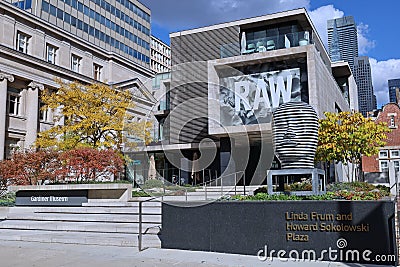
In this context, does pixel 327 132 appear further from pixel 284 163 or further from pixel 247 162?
pixel 284 163

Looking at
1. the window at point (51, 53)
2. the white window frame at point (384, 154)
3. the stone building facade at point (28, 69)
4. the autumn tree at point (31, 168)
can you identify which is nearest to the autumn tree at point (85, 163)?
the autumn tree at point (31, 168)

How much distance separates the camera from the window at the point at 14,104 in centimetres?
→ 3801

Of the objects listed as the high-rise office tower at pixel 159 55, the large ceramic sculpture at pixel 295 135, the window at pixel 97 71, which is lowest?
the large ceramic sculpture at pixel 295 135

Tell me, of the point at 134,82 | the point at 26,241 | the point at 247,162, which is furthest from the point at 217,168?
the point at 26,241

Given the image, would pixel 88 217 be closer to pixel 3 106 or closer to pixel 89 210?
pixel 89 210

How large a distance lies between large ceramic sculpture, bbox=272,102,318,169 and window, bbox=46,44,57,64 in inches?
1472

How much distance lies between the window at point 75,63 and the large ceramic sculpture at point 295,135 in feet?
131

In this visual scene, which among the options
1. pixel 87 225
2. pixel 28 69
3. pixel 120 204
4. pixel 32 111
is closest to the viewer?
pixel 87 225

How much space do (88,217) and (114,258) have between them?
5.52 metres

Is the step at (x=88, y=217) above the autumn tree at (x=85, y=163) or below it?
below

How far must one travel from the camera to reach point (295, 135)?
1114 centimetres

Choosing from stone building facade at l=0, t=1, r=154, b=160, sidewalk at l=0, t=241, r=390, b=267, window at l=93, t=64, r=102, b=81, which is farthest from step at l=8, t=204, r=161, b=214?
window at l=93, t=64, r=102, b=81

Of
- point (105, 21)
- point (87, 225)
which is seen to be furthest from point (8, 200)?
point (105, 21)

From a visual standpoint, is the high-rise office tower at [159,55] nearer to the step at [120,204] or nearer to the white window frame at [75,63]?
the white window frame at [75,63]
